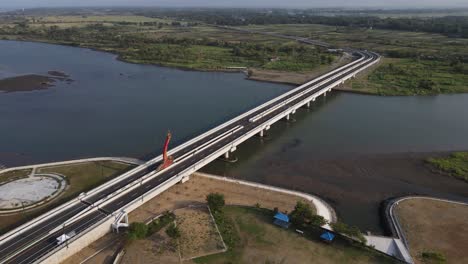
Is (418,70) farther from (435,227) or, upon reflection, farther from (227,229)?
(227,229)

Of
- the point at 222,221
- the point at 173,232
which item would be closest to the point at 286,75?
the point at 222,221

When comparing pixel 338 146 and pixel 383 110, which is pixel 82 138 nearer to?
pixel 338 146

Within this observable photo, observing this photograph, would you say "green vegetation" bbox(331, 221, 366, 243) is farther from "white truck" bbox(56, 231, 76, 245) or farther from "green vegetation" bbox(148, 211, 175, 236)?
"white truck" bbox(56, 231, 76, 245)

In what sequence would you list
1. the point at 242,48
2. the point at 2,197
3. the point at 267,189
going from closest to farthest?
the point at 2,197, the point at 267,189, the point at 242,48

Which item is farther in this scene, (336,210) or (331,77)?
(331,77)

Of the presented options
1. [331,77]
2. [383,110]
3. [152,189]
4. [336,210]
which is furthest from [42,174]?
[331,77]

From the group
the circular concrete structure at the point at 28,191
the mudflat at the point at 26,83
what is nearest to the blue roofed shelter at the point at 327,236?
Result: the circular concrete structure at the point at 28,191

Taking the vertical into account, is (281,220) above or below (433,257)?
above
